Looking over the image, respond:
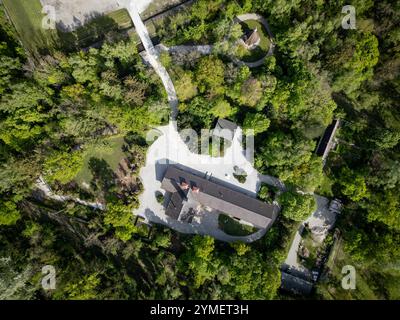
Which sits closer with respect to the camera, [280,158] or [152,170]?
[280,158]

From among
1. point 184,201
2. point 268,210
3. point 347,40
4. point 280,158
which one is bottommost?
point 268,210

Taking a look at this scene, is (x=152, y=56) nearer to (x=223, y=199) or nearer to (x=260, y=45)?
(x=260, y=45)

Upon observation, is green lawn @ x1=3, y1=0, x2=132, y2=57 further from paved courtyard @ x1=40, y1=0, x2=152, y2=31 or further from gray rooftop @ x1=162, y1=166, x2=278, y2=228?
gray rooftop @ x1=162, y1=166, x2=278, y2=228

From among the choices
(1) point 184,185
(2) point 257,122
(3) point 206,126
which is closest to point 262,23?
(2) point 257,122
